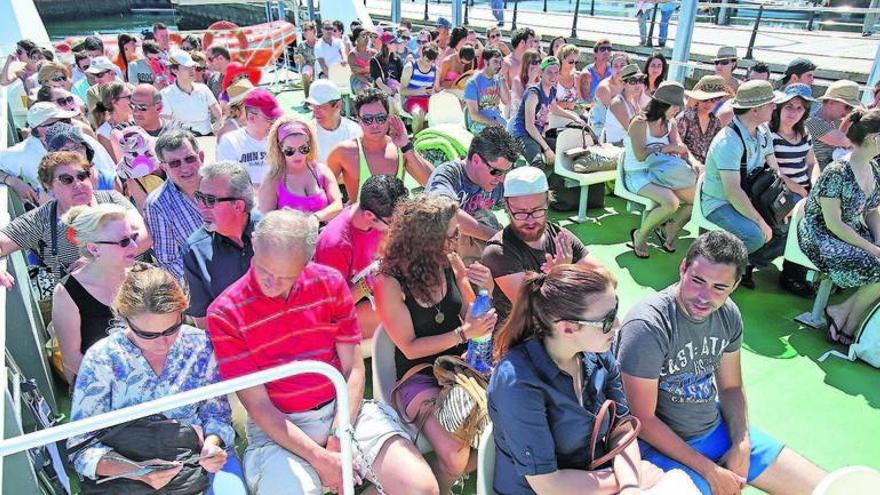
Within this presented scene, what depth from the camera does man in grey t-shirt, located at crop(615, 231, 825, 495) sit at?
2324 millimetres

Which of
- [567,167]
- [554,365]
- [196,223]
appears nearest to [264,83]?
[567,167]

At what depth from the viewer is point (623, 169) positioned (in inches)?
214

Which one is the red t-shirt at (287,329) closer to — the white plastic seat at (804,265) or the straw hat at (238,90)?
the white plastic seat at (804,265)

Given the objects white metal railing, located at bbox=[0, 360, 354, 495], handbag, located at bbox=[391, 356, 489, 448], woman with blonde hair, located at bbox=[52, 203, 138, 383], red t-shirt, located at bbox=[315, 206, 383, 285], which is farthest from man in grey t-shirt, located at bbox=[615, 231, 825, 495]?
woman with blonde hair, located at bbox=[52, 203, 138, 383]

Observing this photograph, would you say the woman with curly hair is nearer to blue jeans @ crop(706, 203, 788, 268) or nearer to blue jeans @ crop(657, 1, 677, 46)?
blue jeans @ crop(706, 203, 788, 268)

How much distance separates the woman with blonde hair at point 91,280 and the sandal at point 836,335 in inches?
167

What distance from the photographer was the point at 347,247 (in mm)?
3115

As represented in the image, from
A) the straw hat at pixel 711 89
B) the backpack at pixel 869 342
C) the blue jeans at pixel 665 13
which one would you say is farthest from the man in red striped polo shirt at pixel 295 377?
the blue jeans at pixel 665 13

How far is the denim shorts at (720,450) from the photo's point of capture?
7.77 ft

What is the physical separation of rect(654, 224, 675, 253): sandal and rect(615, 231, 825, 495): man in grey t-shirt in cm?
295

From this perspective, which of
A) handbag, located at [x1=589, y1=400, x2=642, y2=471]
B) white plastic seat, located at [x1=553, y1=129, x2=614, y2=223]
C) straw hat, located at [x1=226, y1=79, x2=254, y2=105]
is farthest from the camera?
white plastic seat, located at [x1=553, y1=129, x2=614, y2=223]

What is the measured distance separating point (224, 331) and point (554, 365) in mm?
1251

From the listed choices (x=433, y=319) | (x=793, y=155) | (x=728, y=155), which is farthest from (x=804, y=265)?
(x=433, y=319)

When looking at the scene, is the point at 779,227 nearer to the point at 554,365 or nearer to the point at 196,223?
the point at 554,365
